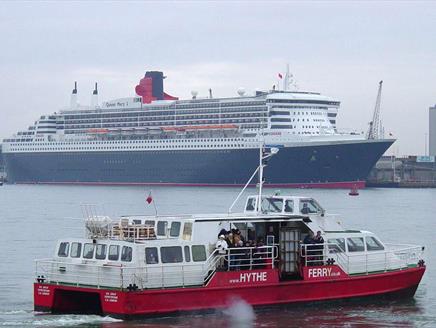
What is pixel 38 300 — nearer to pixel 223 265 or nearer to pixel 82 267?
pixel 82 267

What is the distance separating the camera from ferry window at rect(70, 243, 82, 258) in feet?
84.4

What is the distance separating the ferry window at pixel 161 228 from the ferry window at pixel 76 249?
202cm

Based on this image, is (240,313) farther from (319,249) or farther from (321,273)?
(319,249)

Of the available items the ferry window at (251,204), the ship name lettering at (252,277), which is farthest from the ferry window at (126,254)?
the ferry window at (251,204)

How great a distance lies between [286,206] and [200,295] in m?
4.32

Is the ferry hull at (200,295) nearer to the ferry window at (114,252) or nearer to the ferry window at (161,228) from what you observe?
the ferry window at (114,252)

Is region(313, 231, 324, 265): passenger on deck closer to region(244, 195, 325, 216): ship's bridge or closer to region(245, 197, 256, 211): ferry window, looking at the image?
region(244, 195, 325, 216): ship's bridge

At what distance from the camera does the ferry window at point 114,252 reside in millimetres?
24906

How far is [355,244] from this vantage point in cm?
2828

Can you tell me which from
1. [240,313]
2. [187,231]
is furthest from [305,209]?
[240,313]

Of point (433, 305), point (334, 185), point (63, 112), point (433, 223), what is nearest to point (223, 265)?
point (433, 305)

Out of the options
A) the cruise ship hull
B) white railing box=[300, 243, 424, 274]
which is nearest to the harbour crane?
the cruise ship hull

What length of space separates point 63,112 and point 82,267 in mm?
121103

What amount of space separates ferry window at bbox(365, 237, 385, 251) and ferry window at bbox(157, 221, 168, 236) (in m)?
5.80
